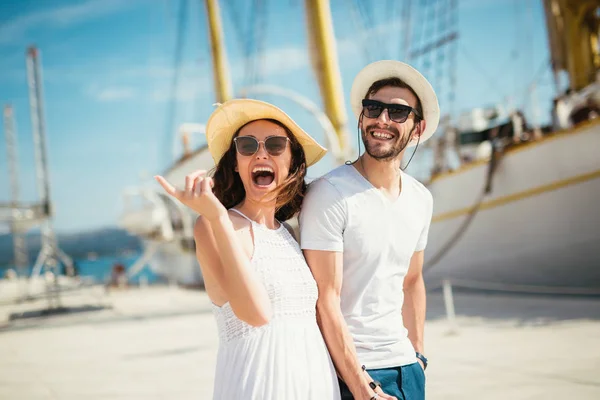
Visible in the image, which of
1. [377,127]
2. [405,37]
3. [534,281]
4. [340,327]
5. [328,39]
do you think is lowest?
[534,281]

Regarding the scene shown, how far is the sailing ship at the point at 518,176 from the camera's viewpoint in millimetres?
11609

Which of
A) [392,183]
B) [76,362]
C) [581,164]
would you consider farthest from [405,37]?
[392,183]

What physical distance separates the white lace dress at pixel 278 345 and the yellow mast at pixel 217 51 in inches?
835

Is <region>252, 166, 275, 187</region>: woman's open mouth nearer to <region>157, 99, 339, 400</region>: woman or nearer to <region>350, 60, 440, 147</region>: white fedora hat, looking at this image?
<region>157, 99, 339, 400</region>: woman

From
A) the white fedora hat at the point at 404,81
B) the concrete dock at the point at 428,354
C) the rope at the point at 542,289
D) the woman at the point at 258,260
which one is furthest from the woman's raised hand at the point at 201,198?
the rope at the point at 542,289

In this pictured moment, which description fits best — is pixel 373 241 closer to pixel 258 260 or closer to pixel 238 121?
pixel 258 260

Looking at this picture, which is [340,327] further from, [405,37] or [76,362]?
[405,37]

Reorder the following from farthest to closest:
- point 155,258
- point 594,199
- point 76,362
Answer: point 155,258 → point 594,199 → point 76,362

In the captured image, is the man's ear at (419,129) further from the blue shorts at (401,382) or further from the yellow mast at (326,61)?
the yellow mast at (326,61)

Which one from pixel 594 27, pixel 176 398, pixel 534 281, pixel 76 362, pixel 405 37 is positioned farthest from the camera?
pixel 405 37

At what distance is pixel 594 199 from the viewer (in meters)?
11.4

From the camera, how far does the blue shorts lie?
2133 mm

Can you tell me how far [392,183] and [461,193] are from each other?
1260 cm

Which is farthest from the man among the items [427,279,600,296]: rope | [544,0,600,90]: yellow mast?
[544,0,600,90]: yellow mast
